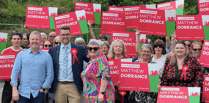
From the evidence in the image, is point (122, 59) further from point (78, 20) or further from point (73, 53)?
point (78, 20)

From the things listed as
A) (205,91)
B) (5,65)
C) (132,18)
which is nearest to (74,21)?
(132,18)

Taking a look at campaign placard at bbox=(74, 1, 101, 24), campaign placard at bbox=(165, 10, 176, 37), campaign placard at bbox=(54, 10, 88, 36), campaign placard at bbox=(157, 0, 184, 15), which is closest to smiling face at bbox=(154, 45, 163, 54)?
campaign placard at bbox=(165, 10, 176, 37)

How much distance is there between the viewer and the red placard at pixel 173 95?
4598 mm

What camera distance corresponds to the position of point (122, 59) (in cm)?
554

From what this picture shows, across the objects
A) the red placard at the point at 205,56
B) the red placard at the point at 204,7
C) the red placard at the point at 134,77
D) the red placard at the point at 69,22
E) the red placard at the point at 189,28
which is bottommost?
the red placard at the point at 134,77

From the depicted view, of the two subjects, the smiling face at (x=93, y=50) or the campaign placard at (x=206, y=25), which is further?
the campaign placard at (x=206, y=25)

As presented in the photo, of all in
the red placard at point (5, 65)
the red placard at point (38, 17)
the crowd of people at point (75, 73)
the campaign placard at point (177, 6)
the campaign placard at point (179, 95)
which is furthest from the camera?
the red placard at point (38, 17)

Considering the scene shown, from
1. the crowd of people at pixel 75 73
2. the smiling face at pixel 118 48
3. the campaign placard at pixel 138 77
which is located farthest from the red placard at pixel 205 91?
the smiling face at pixel 118 48

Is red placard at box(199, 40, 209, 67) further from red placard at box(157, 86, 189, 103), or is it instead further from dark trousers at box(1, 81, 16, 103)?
dark trousers at box(1, 81, 16, 103)

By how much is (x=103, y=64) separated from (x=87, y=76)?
39 centimetres

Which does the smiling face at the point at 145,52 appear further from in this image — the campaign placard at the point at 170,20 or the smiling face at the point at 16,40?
the smiling face at the point at 16,40

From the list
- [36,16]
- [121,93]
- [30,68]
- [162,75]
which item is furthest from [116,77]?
[36,16]

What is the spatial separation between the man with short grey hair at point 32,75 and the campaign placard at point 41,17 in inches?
118

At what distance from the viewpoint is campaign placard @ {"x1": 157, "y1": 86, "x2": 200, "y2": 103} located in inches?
177
